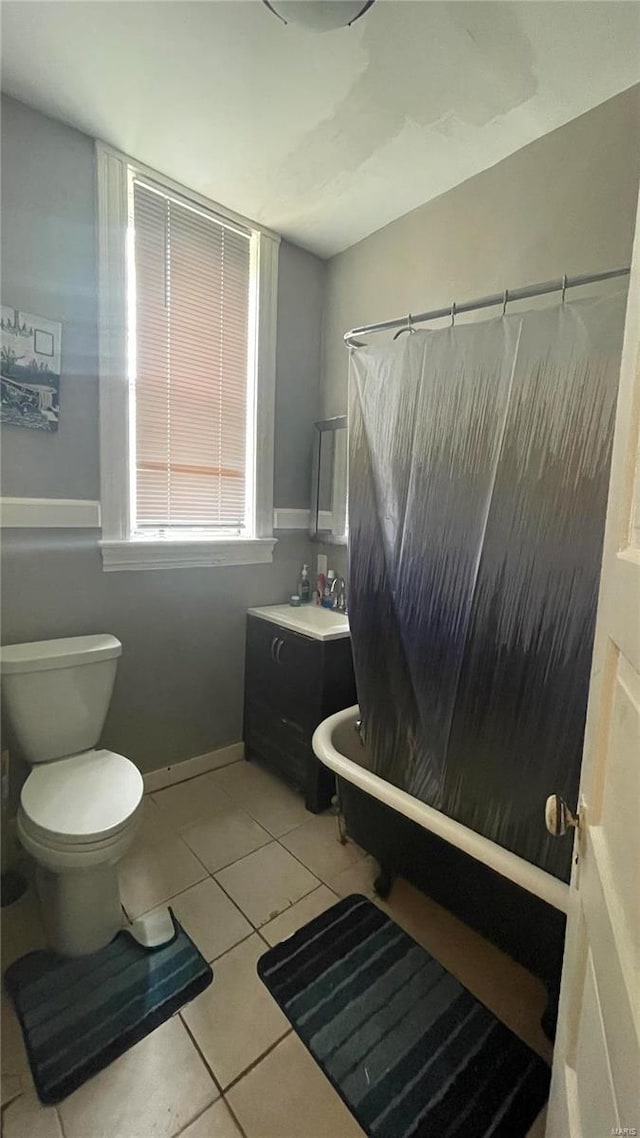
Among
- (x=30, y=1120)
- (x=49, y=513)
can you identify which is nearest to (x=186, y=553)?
(x=49, y=513)

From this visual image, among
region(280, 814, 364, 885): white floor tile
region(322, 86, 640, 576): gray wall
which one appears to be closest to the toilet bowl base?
region(280, 814, 364, 885): white floor tile

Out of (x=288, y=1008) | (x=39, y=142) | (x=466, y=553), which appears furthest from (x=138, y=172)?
(x=288, y=1008)

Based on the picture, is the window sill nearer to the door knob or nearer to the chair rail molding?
the chair rail molding

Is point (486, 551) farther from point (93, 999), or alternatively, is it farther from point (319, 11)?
point (93, 999)

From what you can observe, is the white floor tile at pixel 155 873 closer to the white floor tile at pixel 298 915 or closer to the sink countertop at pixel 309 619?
the white floor tile at pixel 298 915

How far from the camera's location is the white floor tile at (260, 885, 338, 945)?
4.75ft

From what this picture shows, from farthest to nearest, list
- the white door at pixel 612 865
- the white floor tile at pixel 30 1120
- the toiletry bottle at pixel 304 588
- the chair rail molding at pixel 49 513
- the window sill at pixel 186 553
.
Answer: the toiletry bottle at pixel 304 588 < the window sill at pixel 186 553 < the chair rail molding at pixel 49 513 < the white floor tile at pixel 30 1120 < the white door at pixel 612 865

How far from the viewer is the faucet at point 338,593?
94.4 inches

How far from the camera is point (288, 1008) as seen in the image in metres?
1.24

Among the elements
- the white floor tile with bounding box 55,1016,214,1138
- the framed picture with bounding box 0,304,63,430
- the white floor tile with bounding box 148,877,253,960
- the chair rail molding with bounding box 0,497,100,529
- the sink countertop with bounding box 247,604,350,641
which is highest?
the framed picture with bounding box 0,304,63,430

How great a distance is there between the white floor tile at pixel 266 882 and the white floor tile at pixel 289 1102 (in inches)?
Answer: 15.1

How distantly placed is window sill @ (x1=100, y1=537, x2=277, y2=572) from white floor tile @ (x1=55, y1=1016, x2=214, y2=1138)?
Answer: 148 cm

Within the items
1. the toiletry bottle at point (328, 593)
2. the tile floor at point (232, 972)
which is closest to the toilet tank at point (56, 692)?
the tile floor at point (232, 972)

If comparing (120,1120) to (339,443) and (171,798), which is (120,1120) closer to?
(171,798)
